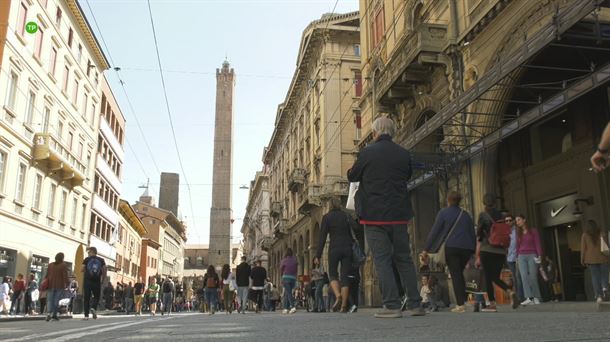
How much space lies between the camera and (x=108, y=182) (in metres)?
43.8

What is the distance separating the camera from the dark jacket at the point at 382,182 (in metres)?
5.76

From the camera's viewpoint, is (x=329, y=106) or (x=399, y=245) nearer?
(x=399, y=245)

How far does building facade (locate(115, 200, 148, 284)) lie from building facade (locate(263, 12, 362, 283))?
14.9 metres

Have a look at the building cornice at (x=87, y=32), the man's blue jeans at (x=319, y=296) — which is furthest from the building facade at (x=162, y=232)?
the man's blue jeans at (x=319, y=296)

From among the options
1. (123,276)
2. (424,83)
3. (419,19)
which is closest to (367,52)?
(419,19)

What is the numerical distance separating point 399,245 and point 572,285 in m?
11.1

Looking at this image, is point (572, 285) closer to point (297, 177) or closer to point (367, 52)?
point (367, 52)

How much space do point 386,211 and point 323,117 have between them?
3113cm

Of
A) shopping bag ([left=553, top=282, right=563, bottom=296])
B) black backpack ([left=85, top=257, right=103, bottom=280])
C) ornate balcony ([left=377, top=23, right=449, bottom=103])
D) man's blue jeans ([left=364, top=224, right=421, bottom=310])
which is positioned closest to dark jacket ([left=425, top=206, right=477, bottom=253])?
man's blue jeans ([left=364, top=224, right=421, bottom=310])

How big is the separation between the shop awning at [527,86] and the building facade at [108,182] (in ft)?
89.0

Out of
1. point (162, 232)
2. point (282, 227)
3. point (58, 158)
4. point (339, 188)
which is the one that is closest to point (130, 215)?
point (282, 227)

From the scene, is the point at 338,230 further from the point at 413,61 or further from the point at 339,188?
the point at 339,188

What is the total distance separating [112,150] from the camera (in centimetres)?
4534

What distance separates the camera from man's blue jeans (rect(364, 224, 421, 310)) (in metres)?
5.70
